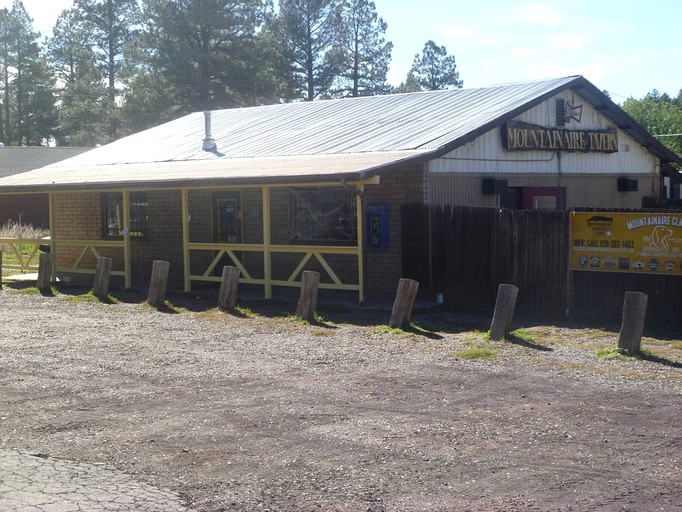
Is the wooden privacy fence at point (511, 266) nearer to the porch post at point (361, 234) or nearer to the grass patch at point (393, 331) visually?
the porch post at point (361, 234)

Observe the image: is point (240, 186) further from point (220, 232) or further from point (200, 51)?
point (200, 51)

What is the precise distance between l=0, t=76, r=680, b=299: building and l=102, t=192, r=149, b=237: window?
0.04 meters

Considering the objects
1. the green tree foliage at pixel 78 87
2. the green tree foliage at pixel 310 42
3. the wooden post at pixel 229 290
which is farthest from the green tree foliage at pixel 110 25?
the wooden post at pixel 229 290

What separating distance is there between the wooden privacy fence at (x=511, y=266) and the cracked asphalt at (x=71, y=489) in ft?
30.8

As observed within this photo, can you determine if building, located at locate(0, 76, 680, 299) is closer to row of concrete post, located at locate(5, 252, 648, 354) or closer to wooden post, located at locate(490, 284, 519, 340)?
row of concrete post, located at locate(5, 252, 648, 354)

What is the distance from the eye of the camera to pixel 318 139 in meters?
21.9

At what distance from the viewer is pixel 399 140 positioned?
19.5 meters

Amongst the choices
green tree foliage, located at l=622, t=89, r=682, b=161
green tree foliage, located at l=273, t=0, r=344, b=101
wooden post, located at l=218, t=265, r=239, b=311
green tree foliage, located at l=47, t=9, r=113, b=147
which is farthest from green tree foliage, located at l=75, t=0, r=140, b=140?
wooden post, located at l=218, t=265, r=239, b=311

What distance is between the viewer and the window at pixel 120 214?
23984mm

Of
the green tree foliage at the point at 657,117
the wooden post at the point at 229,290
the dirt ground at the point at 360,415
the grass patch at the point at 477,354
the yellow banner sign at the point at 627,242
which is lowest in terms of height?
the dirt ground at the point at 360,415

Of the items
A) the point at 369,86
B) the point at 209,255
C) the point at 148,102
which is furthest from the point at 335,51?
the point at 209,255

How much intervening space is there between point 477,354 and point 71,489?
20.5ft

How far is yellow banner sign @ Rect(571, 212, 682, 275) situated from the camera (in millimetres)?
Answer: 14039

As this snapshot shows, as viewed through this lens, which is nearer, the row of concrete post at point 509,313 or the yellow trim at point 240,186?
the row of concrete post at point 509,313
